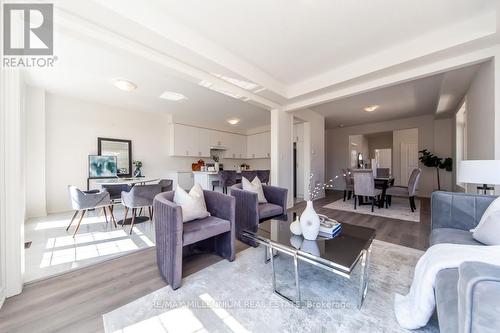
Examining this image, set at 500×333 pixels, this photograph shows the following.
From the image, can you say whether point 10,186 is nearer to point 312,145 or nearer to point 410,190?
point 312,145

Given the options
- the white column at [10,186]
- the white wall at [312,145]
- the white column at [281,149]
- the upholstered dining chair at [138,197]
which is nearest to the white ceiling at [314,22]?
the white column at [10,186]

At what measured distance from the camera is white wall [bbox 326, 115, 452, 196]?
19.5ft

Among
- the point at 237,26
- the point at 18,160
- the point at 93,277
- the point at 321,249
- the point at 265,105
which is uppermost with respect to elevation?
the point at 237,26

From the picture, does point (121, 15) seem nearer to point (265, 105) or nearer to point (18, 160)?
point (18, 160)

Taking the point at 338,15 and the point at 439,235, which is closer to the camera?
the point at 439,235

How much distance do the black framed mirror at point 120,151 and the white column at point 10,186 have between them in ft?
11.2

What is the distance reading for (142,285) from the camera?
67.6 inches

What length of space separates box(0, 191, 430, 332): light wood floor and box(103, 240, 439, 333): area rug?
14 cm

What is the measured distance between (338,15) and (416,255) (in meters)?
2.81

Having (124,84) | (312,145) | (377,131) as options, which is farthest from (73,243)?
(377,131)

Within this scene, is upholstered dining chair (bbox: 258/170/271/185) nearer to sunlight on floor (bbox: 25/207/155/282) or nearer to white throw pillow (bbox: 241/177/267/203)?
white throw pillow (bbox: 241/177/267/203)

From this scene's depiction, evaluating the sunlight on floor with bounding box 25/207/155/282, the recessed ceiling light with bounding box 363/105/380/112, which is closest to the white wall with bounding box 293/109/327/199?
the recessed ceiling light with bounding box 363/105/380/112

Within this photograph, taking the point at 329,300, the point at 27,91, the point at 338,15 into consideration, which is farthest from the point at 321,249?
the point at 27,91

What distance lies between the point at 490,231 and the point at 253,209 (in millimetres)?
1993
